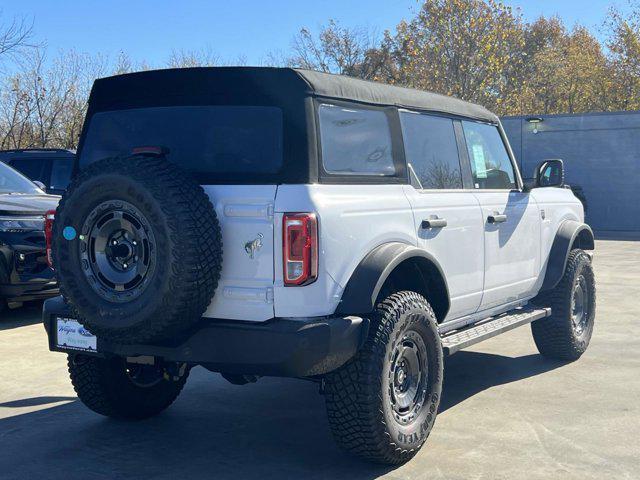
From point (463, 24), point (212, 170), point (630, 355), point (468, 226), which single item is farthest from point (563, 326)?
point (463, 24)

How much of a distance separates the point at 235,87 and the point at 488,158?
95.8 inches

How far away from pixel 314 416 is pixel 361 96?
202cm

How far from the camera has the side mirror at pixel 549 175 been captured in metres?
6.42

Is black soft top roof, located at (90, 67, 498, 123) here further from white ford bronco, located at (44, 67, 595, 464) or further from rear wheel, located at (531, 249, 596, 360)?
rear wheel, located at (531, 249, 596, 360)

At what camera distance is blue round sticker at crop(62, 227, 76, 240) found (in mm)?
3979

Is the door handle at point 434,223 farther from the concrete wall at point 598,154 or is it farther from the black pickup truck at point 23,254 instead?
the concrete wall at point 598,154

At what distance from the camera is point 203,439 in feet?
15.6

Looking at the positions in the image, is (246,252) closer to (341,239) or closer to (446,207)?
(341,239)

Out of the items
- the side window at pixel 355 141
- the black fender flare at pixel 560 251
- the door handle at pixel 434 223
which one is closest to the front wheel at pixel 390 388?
the door handle at pixel 434 223

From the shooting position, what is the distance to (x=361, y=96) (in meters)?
4.54

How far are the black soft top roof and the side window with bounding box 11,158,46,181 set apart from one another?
7.50 m

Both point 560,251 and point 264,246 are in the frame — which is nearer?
point 264,246

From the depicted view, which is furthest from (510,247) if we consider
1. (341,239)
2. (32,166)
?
(32,166)

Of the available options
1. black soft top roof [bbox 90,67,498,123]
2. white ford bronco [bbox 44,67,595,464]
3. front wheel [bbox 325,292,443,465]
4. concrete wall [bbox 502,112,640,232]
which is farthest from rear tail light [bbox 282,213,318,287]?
concrete wall [bbox 502,112,640,232]
